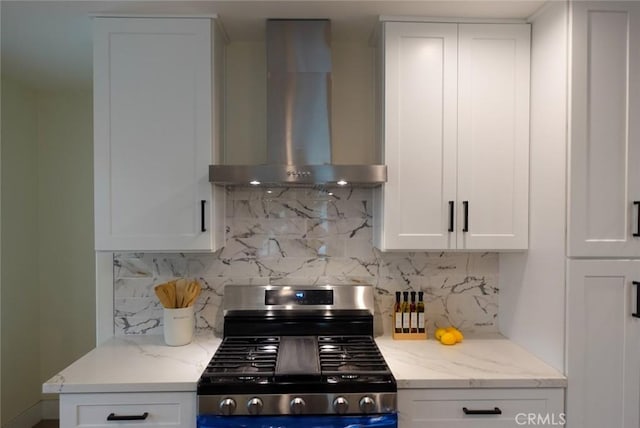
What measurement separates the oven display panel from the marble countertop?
34 cm

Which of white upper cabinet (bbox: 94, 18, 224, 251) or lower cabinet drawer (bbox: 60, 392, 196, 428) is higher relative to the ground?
white upper cabinet (bbox: 94, 18, 224, 251)

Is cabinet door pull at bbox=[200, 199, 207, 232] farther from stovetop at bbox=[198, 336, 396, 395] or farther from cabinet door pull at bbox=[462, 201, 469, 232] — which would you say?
cabinet door pull at bbox=[462, 201, 469, 232]

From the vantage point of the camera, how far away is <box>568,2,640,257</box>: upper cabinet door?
1.59 metres

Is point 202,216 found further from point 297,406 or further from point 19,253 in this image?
point 19,253

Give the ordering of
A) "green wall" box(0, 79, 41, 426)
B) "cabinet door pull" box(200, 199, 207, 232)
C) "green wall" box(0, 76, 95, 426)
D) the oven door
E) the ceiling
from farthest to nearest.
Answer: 1. "green wall" box(0, 76, 95, 426)
2. "green wall" box(0, 79, 41, 426)
3. "cabinet door pull" box(200, 199, 207, 232)
4. the ceiling
5. the oven door

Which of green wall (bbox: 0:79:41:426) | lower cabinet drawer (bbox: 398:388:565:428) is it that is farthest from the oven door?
green wall (bbox: 0:79:41:426)

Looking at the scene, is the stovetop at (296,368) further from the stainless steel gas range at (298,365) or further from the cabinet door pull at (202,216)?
the cabinet door pull at (202,216)

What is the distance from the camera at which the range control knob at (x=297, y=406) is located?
150 cm

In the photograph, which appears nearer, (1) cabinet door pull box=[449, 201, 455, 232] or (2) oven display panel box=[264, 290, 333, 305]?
(1) cabinet door pull box=[449, 201, 455, 232]

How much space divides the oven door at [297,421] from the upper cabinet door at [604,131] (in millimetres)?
992

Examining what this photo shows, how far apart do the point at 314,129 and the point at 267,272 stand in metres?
0.80

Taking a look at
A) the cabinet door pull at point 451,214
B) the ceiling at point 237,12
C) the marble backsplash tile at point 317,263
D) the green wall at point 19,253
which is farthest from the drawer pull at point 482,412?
the green wall at point 19,253

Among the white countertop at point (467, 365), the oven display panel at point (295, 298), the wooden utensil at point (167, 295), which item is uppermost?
the wooden utensil at point (167, 295)

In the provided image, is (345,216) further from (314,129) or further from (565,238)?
(565,238)
